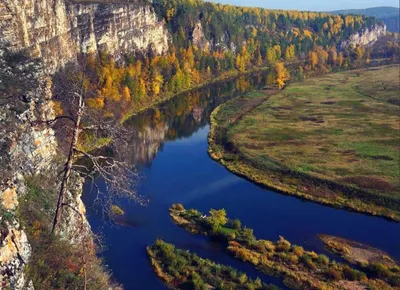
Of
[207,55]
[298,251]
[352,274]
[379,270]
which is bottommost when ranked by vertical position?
[379,270]

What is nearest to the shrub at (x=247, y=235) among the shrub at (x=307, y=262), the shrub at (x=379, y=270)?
the shrub at (x=307, y=262)

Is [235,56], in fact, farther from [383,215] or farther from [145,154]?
[383,215]

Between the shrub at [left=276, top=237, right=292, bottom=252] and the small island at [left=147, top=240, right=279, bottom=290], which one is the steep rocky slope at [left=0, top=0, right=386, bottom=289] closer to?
the small island at [left=147, top=240, right=279, bottom=290]

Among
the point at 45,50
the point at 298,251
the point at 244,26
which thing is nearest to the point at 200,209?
the point at 298,251

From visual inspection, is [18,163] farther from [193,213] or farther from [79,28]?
[79,28]

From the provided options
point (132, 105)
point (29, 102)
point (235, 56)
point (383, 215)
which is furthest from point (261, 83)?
point (29, 102)

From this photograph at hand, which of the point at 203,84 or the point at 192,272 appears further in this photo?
the point at 203,84
